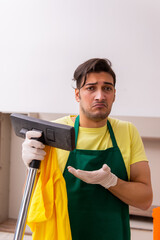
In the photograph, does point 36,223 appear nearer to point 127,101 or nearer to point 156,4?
point 127,101

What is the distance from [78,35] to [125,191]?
186cm

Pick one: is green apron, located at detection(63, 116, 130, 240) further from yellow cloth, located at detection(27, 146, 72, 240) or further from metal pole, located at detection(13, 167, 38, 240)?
metal pole, located at detection(13, 167, 38, 240)

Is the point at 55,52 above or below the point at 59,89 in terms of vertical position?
above

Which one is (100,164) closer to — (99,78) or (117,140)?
(117,140)

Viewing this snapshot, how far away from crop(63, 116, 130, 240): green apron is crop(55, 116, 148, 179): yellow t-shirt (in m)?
0.02

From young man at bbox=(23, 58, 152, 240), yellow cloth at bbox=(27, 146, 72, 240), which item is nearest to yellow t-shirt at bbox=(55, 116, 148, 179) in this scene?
young man at bbox=(23, 58, 152, 240)

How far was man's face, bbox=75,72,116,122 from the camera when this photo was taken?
122 centimetres

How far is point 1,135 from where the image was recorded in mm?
2693

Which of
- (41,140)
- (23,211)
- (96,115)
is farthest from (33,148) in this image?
(96,115)

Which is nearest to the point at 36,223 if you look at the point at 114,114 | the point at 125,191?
the point at 125,191

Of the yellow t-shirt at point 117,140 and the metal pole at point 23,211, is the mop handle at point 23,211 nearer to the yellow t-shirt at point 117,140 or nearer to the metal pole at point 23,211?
the metal pole at point 23,211

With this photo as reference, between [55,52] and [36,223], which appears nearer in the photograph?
[36,223]

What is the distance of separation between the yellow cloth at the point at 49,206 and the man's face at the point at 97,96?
0.78 ft

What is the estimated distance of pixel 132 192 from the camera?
116 cm
